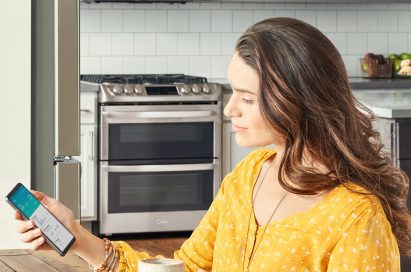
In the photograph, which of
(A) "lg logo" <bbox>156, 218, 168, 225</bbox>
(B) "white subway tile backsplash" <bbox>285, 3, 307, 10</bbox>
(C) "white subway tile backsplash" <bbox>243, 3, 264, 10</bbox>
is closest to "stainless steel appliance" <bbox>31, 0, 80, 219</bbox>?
(A) "lg logo" <bbox>156, 218, 168, 225</bbox>

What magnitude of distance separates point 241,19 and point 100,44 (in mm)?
963

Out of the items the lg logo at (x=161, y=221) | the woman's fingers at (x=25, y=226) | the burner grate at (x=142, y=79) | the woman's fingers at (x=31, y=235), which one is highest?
the burner grate at (x=142, y=79)

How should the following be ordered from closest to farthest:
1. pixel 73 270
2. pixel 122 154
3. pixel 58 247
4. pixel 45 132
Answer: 1. pixel 58 247
2. pixel 73 270
3. pixel 45 132
4. pixel 122 154

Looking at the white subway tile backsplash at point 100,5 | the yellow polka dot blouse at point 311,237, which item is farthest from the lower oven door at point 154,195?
the yellow polka dot blouse at point 311,237

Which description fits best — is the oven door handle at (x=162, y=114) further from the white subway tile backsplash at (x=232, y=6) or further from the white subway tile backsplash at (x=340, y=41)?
the white subway tile backsplash at (x=340, y=41)

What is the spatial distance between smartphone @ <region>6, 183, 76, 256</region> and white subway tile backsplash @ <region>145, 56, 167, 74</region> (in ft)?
15.4

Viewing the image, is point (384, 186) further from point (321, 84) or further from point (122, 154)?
point (122, 154)

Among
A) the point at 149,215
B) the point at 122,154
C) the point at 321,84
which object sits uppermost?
the point at 321,84

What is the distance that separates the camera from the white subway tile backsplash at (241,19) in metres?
6.28

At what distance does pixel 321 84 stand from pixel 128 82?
4185mm

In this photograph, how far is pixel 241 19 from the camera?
6.29 metres

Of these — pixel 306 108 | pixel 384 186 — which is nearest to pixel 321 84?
pixel 306 108

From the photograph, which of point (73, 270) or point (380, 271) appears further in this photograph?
point (73, 270)

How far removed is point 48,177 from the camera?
8.04ft
